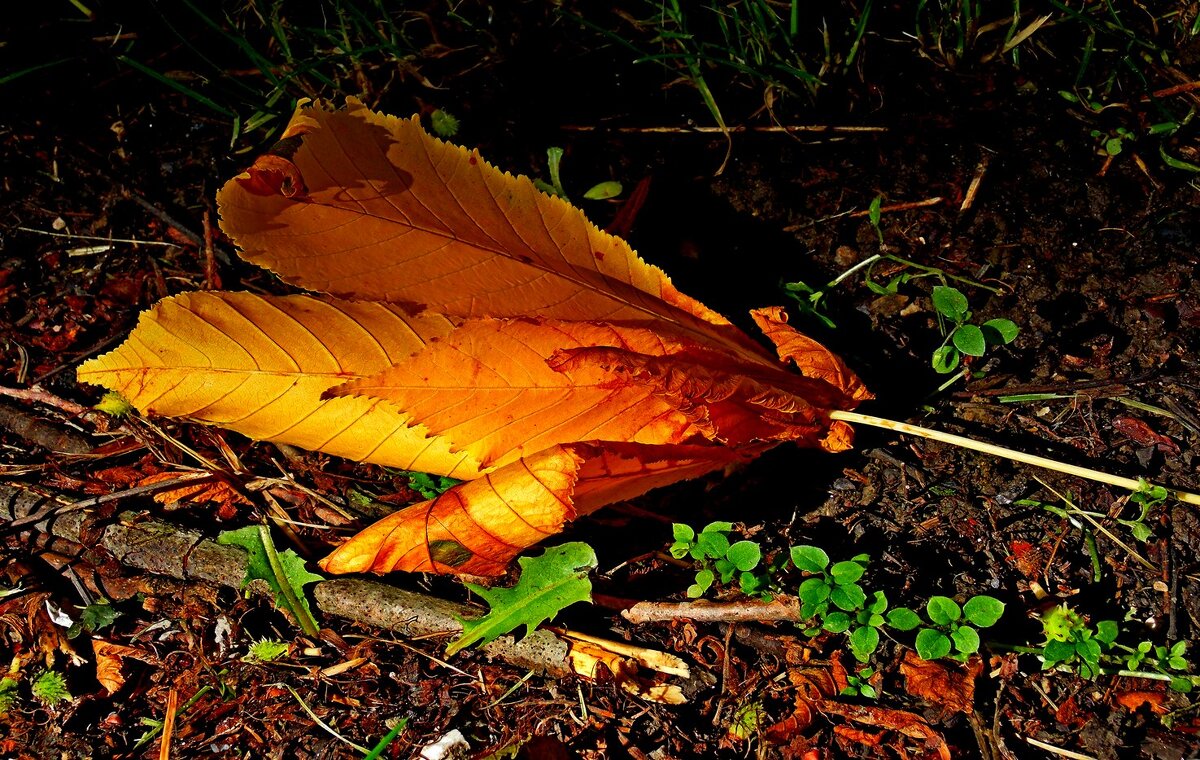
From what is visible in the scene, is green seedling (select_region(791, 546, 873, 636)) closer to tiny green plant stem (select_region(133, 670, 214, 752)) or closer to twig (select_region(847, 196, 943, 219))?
twig (select_region(847, 196, 943, 219))

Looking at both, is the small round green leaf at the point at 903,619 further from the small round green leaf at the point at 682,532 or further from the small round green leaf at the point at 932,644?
the small round green leaf at the point at 682,532

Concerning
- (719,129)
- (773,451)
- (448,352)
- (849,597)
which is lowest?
(849,597)

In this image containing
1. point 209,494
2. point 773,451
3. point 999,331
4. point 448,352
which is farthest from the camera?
point 209,494

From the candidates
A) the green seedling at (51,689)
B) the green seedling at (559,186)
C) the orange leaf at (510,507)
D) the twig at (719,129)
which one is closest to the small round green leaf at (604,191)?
the green seedling at (559,186)

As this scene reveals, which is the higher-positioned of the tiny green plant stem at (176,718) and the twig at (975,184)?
the twig at (975,184)

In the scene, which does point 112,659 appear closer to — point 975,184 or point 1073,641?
point 1073,641

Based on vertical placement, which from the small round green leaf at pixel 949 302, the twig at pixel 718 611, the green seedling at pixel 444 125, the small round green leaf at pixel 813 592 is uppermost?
the green seedling at pixel 444 125

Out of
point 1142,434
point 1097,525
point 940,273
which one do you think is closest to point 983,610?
point 1097,525
